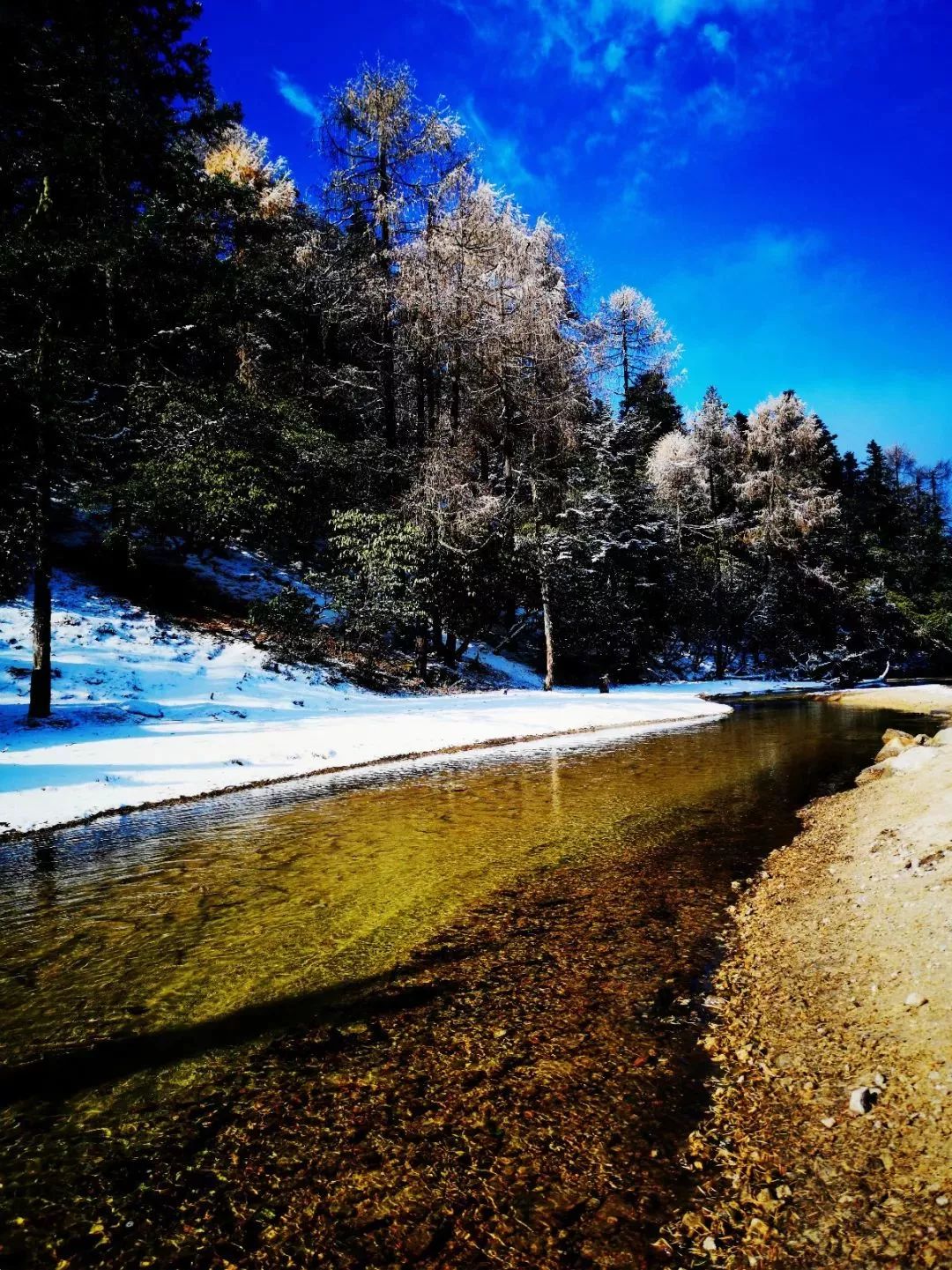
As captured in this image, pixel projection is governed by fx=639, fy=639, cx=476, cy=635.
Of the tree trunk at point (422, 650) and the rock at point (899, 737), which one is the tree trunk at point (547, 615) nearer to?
the tree trunk at point (422, 650)

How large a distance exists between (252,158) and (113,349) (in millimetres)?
19412

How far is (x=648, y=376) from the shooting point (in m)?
34.6

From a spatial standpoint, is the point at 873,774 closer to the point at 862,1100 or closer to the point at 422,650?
the point at 862,1100

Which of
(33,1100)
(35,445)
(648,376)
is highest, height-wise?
(648,376)

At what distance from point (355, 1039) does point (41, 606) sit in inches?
473

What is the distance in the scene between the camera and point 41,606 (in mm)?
12617

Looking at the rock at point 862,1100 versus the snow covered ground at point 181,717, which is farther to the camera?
the snow covered ground at point 181,717

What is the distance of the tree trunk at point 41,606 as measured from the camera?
486 inches

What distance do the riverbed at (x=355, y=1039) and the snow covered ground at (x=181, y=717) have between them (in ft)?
6.91

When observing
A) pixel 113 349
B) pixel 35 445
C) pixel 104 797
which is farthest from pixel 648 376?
pixel 104 797

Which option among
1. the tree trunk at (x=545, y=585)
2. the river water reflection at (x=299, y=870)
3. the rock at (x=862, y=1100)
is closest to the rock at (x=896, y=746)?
the river water reflection at (x=299, y=870)

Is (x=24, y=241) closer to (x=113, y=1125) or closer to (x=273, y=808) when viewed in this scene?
(x=273, y=808)

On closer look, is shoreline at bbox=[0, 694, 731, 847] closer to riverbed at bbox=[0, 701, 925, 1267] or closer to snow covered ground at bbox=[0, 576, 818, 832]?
snow covered ground at bbox=[0, 576, 818, 832]

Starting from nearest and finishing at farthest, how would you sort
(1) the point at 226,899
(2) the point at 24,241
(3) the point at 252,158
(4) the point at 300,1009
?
(4) the point at 300,1009 → (1) the point at 226,899 → (2) the point at 24,241 → (3) the point at 252,158
